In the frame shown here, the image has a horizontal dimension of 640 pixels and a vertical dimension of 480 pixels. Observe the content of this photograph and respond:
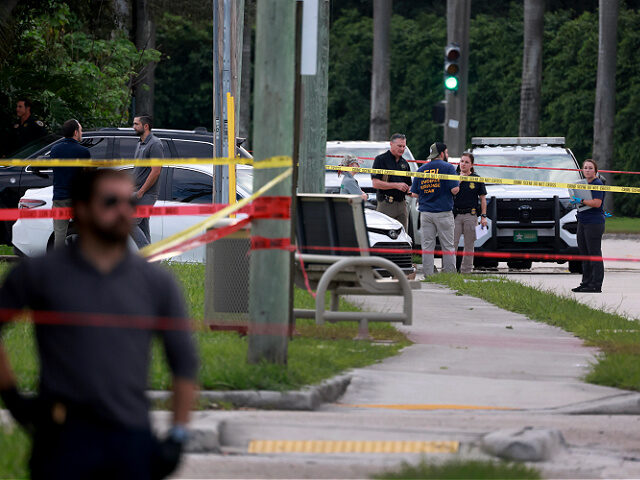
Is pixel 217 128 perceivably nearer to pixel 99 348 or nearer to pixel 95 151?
pixel 95 151

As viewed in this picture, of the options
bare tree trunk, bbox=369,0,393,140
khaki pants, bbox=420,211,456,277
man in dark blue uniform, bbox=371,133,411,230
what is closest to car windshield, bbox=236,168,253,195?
man in dark blue uniform, bbox=371,133,411,230

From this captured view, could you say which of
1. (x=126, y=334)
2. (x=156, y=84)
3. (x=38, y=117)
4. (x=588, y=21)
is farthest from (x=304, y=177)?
(x=156, y=84)

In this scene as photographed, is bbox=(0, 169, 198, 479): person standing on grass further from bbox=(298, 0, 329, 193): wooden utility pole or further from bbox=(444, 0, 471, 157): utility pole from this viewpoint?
bbox=(444, 0, 471, 157): utility pole

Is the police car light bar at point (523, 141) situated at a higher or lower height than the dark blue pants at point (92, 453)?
higher

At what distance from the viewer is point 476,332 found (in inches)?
457

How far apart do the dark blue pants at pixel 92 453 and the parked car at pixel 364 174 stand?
1578cm

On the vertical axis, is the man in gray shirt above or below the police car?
above

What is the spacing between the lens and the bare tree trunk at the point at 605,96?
121ft

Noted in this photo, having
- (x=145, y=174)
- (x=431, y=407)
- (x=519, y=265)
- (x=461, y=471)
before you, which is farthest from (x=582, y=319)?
(x=519, y=265)

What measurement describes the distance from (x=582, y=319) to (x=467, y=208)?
20.6 feet

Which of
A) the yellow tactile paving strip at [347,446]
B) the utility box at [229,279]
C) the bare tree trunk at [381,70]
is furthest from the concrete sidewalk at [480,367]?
the bare tree trunk at [381,70]

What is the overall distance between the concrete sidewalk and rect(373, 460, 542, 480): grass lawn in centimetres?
199

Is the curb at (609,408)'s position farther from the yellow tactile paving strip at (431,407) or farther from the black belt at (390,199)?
the black belt at (390,199)

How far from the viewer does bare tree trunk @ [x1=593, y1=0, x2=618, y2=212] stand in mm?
36759
